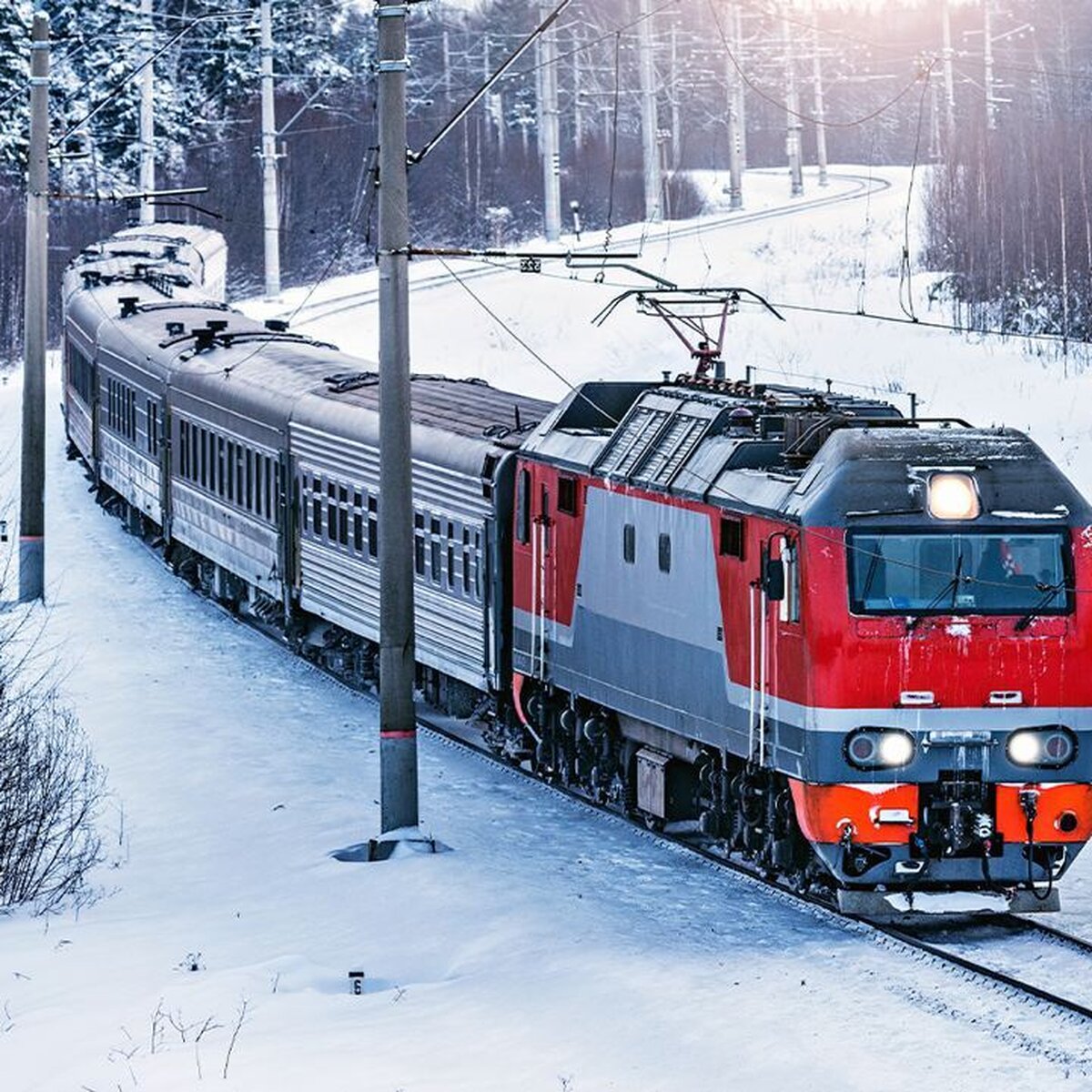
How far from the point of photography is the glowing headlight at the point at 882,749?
16.0 m

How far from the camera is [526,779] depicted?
22.3 meters

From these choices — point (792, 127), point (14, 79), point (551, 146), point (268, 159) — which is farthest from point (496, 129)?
point (268, 159)

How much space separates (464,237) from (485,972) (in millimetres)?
68007

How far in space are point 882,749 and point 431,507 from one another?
352 inches

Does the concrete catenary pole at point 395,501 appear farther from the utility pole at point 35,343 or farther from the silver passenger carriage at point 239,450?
the utility pole at point 35,343

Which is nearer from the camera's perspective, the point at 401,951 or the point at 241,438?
the point at 401,951

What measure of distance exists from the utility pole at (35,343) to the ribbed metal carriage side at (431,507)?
4.59 m

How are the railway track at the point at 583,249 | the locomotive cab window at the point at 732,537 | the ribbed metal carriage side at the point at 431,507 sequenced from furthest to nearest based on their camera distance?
1. the railway track at the point at 583,249
2. the ribbed metal carriage side at the point at 431,507
3. the locomotive cab window at the point at 732,537

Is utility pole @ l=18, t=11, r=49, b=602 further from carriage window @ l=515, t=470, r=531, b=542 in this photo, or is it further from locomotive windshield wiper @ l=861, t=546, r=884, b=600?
locomotive windshield wiper @ l=861, t=546, r=884, b=600

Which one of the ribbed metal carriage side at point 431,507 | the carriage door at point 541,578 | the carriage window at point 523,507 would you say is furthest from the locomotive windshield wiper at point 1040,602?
the ribbed metal carriage side at point 431,507

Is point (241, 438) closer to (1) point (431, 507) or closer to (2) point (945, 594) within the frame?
(1) point (431, 507)

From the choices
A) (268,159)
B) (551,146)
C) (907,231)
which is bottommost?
(907,231)

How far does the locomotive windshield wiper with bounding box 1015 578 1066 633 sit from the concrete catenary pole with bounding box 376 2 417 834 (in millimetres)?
5161

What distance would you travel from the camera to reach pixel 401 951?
16281 mm
